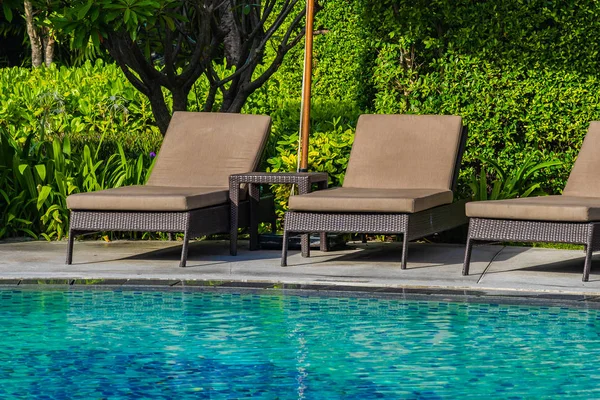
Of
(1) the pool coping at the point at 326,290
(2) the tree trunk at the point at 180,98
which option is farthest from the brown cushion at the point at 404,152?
(2) the tree trunk at the point at 180,98

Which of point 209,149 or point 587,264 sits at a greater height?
point 209,149

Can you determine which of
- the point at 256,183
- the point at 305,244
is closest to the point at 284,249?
the point at 305,244

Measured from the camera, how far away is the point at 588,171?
30.0 ft

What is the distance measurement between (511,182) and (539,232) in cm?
231

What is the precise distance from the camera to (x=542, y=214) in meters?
8.00

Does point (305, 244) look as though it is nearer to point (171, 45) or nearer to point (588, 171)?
point (588, 171)

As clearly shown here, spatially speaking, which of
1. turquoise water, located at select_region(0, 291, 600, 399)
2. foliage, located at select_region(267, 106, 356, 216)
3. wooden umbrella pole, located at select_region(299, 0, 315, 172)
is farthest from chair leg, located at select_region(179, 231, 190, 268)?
foliage, located at select_region(267, 106, 356, 216)

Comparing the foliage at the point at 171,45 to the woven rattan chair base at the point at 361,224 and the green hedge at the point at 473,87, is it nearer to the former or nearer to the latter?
the green hedge at the point at 473,87

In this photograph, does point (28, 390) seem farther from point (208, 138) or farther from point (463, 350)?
point (208, 138)

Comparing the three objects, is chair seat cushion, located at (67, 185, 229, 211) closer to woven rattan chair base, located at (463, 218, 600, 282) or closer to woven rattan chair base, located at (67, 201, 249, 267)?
woven rattan chair base, located at (67, 201, 249, 267)

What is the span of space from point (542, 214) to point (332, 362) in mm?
2775

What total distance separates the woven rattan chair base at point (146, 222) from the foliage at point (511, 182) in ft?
8.57

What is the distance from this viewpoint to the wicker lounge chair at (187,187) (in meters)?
8.62

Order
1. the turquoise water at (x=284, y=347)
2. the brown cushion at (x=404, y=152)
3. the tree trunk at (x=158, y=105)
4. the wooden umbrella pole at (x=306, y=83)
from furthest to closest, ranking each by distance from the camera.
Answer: the tree trunk at (x=158, y=105), the wooden umbrella pole at (x=306, y=83), the brown cushion at (x=404, y=152), the turquoise water at (x=284, y=347)
